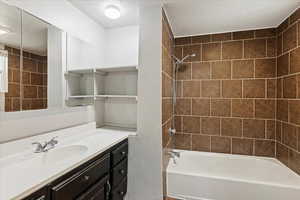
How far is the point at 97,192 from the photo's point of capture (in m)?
1.22

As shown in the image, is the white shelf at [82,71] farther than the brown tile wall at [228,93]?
No

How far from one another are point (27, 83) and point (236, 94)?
2502 mm

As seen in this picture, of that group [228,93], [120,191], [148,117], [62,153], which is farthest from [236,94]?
[62,153]

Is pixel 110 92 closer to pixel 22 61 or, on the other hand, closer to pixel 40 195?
pixel 22 61

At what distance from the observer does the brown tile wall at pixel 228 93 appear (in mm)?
2207

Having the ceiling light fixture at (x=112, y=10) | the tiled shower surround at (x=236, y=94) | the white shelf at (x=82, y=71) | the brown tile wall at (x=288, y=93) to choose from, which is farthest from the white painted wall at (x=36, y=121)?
the brown tile wall at (x=288, y=93)

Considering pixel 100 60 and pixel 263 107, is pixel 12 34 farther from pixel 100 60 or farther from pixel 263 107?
pixel 263 107

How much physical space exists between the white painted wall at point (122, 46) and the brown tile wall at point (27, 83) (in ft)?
3.44

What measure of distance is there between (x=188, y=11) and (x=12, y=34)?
5.49ft

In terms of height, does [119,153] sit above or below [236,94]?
below

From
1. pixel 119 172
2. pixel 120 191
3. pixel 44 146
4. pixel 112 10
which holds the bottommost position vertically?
pixel 120 191

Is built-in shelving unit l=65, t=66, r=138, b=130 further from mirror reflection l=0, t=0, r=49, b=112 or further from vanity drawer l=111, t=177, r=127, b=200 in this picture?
vanity drawer l=111, t=177, r=127, b=200

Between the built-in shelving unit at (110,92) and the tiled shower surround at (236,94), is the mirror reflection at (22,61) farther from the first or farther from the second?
the tiled shower surround at (236,94)

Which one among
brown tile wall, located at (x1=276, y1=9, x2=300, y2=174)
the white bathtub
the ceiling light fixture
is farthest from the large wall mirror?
brown tile wall, located at (x1=276, y1=9, x2=300, y2=174)
